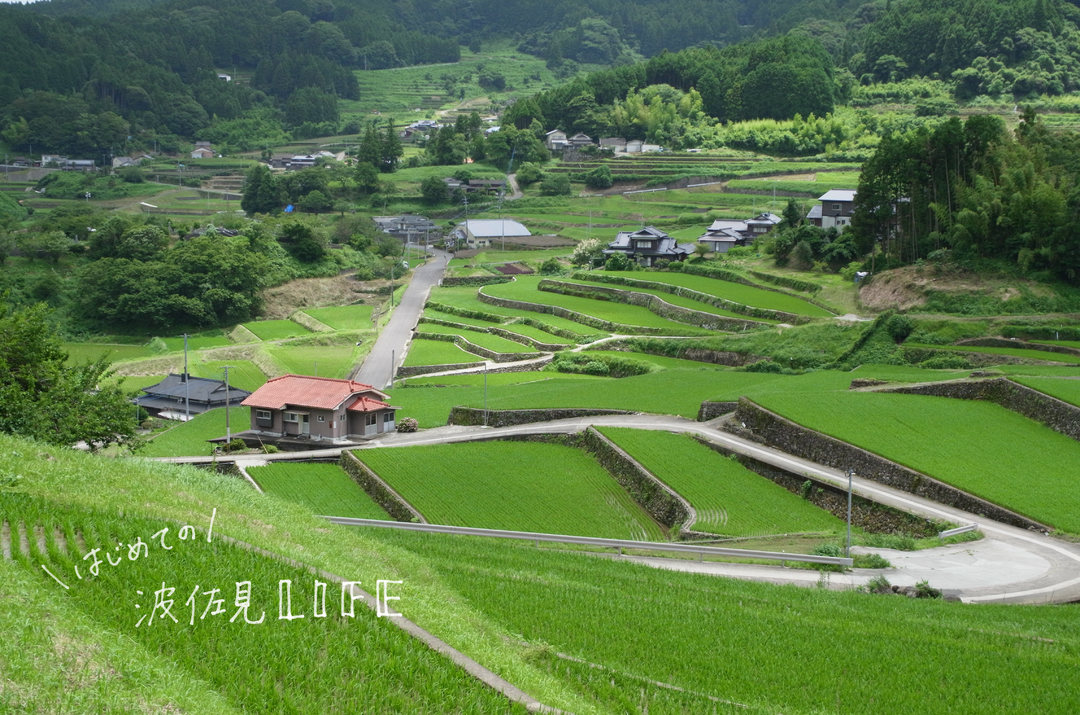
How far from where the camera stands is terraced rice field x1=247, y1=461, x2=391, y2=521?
24.6 meters

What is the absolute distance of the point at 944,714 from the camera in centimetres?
1058

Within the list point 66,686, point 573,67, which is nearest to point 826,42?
point 573,67

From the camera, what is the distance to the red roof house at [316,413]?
103 ft

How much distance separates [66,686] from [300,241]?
65.1 metres

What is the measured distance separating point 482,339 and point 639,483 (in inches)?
1036

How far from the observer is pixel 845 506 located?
22.5 m

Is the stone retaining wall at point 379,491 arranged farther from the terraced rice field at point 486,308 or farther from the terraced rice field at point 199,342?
the terraced rice field at point 199,342

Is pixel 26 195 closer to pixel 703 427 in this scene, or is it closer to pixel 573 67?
pixel 703 427

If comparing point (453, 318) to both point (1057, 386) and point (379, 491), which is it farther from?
point (1057, 386)

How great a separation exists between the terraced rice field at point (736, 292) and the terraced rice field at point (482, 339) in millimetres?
10207

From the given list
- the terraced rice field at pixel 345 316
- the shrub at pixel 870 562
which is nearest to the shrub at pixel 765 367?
the shrub at pixel 870 562

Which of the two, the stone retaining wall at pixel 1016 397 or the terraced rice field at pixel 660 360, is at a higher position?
the stone retaining wall at pixel 1016 397

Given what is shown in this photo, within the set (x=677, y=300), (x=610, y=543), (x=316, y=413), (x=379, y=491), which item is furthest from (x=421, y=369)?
(x=610, y=543)

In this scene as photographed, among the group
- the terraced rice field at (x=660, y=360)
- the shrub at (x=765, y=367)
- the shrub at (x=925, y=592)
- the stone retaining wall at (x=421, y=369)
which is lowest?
the stone retaining wall at (x=421, y=369)
